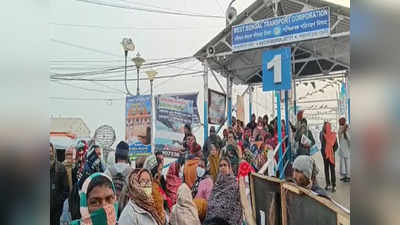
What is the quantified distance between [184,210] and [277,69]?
3.46 feet

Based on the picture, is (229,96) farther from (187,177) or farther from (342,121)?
(342,121)

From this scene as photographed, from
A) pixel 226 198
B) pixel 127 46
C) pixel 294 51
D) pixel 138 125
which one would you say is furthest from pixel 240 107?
pixel 127 46

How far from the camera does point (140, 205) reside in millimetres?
2641

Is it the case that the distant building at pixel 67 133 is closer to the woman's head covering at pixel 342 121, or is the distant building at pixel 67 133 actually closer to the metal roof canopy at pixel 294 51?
the metal roof canopy at pixel 294 51

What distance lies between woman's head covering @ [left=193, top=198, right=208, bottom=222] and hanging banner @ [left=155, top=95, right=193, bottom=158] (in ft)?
1.05

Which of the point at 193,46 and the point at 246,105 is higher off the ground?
the point at 193,46

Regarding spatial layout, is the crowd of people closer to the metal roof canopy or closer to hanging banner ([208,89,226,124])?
hanging banner ([208,89,226,124])

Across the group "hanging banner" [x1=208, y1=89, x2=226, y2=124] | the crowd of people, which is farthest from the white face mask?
"hanging banner" [x1=208, y1=89, x2=226, y2=124]

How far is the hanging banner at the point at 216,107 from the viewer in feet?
7.75
